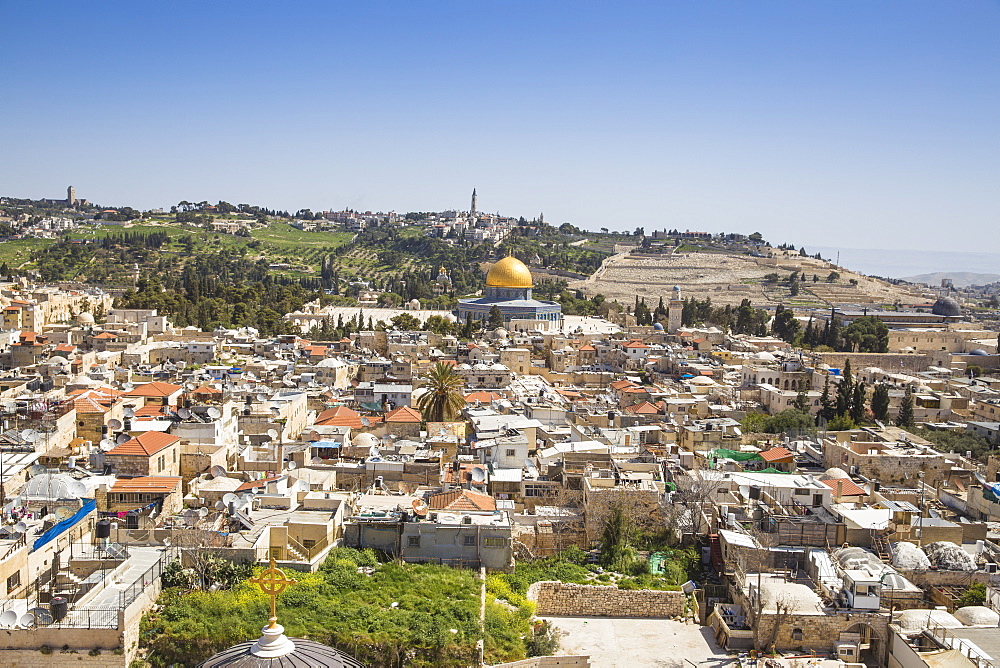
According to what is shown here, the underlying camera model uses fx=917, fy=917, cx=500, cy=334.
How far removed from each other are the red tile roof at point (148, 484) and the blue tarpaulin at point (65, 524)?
735mm

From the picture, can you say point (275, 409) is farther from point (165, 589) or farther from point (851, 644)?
point (851, 644)

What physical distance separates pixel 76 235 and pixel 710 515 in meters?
86.8

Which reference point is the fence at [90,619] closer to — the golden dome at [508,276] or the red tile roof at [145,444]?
the red tile roof at [145,444]

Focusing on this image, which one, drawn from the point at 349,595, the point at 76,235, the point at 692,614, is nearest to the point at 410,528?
the point at 349,595

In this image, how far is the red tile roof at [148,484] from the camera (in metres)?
13.4

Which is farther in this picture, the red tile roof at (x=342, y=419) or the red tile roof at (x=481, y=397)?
the red tile roof at (x=481, y=397)

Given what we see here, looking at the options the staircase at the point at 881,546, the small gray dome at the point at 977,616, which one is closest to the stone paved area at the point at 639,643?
the small gray dome at the point at 977,616

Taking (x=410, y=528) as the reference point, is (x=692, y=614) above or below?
below

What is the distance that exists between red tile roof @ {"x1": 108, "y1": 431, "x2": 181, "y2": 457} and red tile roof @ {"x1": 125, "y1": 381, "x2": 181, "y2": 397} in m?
5.94

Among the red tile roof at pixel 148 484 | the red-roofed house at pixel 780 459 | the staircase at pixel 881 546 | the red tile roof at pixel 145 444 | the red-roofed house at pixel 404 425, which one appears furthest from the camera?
the red-roofed house at pixel 404 425

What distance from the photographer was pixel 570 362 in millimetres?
Answer: 34875

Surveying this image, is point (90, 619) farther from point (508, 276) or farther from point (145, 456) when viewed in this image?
point (508, 276)

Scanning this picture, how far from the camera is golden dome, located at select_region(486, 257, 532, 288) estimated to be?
5247 centimetres

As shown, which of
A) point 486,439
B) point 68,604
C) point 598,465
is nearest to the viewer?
point 68,604
